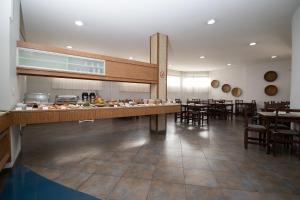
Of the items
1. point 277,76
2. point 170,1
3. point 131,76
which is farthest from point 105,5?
point 277,76

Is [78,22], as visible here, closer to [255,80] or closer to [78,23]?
[78,23]

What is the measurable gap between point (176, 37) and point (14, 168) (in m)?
5.35

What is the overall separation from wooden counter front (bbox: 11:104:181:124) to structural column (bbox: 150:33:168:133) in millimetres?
775

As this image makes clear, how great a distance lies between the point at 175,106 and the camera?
498 cm

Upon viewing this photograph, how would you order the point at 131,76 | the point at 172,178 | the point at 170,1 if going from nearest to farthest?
the point at 172,178 → the point at 170,1 → the point at 131,76

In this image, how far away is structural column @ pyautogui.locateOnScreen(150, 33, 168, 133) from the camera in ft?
16.5

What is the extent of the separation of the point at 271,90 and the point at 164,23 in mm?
8174

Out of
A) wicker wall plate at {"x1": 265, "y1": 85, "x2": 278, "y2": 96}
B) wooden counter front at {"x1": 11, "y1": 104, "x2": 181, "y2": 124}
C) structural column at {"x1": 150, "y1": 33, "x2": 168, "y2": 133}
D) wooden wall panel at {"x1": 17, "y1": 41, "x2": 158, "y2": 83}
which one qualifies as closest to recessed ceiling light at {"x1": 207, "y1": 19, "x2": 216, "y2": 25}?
structural column at {"x1": 150, "y1": 33, "x2": 168, "y2": 133}

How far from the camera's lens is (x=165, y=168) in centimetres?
265

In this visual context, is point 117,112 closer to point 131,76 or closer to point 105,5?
point 131,76

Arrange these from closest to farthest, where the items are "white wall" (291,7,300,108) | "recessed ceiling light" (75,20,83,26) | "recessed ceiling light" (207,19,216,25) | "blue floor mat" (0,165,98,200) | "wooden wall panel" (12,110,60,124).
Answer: "blue floor mat" (0,165,98,200), "wooden wall panel" (12,110,60,124), "white wall" (291,7,300,108), "recessed ceiling light" (207,19,216,25), "recessed ceiling light" (75,20,83,26)

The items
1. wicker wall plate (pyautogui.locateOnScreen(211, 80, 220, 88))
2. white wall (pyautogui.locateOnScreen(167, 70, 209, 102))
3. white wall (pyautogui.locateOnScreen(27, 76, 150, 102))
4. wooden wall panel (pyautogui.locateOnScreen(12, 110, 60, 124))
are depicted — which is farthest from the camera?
white wall (pyautogui.locateOnScreen(167, 70, 209, 102))

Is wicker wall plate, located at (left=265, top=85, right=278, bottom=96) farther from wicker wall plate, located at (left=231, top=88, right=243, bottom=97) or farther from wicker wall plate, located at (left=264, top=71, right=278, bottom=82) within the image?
wicker wall plate, located at (left=231, top=88, right=243, bottom=97)

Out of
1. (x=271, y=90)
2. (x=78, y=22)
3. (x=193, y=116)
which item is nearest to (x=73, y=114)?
(x=78, y=22)
